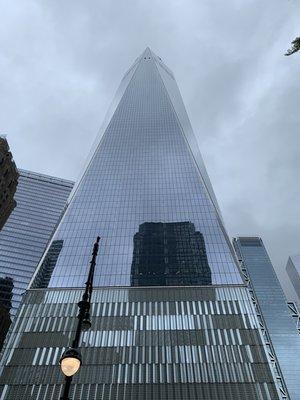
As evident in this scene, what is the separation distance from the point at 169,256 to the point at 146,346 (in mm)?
33024

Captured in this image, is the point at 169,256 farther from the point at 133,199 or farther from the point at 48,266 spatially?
the point at 48,266

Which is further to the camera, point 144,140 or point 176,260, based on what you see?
point 144,140

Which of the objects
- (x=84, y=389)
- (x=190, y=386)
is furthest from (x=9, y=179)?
(x=190, y=386)

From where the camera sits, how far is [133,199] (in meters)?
114

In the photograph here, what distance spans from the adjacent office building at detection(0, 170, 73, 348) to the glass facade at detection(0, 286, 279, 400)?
55.9 m

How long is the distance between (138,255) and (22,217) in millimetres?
95284

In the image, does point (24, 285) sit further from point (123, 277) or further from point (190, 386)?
point (190, 386)

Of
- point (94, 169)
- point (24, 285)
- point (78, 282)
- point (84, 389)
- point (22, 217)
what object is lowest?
point (84, 389)

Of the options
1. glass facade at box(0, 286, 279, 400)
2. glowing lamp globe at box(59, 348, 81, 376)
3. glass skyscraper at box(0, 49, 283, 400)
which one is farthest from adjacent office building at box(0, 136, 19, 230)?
glowing lamp globe at box(59, 348, 81, 376)

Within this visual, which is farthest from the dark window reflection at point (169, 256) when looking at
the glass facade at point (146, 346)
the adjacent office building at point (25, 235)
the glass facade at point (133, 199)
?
the adjacent office building at point (25, 235)

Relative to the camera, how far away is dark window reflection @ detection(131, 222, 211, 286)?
293ft

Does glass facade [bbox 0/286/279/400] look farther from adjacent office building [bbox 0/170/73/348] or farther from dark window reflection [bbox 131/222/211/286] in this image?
adjacent office building [bbox 0/170/73/348]

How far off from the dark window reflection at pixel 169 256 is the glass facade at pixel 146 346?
503 centimetres

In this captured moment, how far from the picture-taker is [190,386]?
6122 cm
